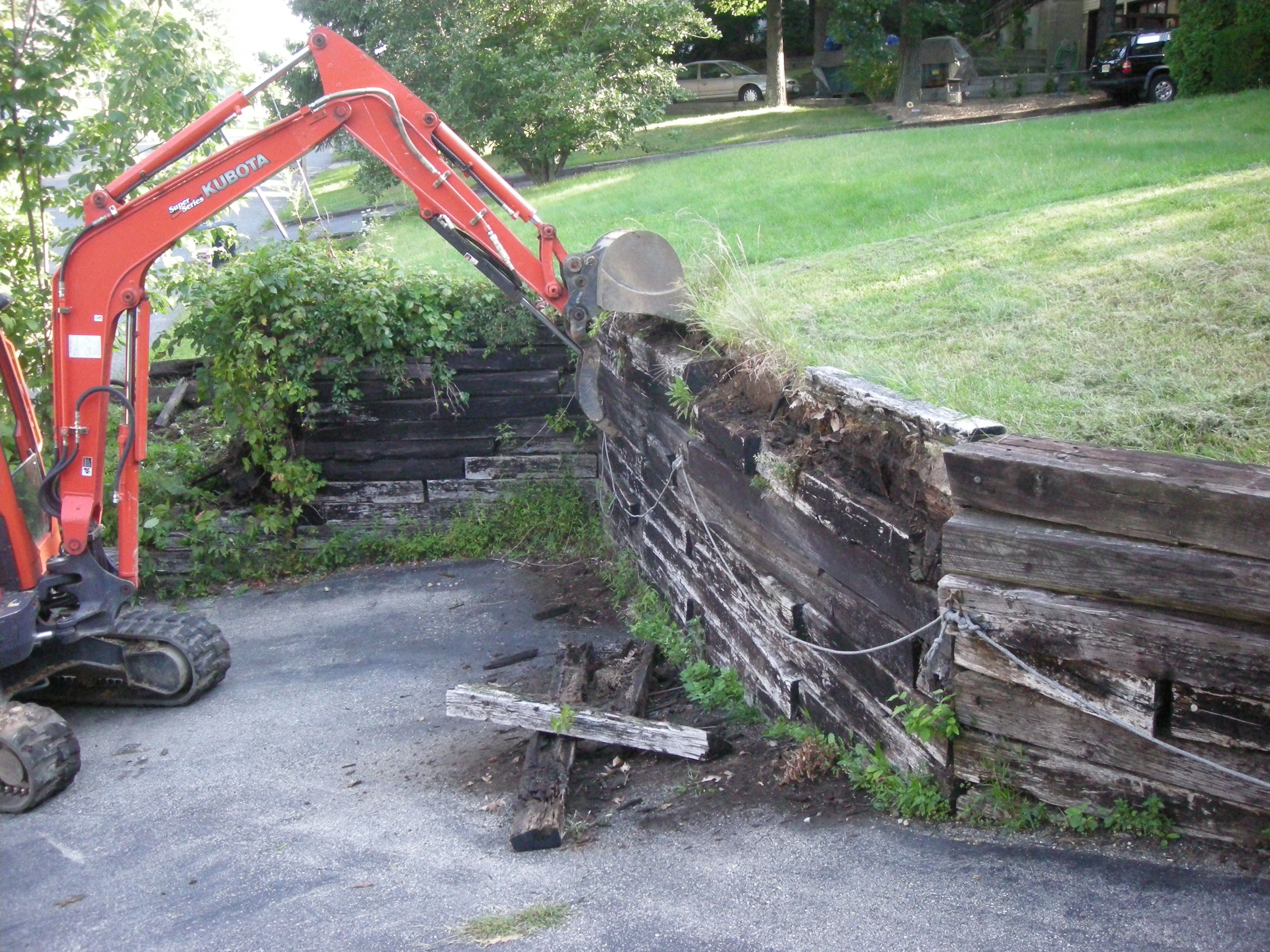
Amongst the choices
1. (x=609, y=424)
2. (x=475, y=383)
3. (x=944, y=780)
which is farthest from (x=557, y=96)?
(x=944, y=780)

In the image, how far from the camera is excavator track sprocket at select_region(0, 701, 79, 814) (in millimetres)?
5750

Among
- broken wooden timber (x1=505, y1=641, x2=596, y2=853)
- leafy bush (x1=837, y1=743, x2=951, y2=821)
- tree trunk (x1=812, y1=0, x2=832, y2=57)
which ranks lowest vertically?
broken wooden timber (x1=505, y1=641, x2=596, y2=853)

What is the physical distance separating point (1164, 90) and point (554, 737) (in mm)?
21929

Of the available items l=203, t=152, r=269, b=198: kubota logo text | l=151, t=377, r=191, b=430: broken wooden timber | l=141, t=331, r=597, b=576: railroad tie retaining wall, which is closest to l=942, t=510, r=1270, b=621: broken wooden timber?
l=203, t=152, r=269, b=198: kubota logo text

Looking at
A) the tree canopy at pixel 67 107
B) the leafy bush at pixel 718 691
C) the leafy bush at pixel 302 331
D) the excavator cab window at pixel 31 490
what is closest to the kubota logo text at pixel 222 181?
the excavator cab window at pixel 31 490

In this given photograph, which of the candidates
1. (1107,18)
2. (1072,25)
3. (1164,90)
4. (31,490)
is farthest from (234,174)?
(1072,25)

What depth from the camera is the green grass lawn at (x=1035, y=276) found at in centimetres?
439

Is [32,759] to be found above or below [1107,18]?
below

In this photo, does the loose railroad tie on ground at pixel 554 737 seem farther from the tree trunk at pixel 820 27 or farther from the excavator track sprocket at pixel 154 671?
the tree trunk at pixel 820 27

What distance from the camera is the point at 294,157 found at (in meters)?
6.86

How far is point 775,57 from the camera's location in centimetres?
3158

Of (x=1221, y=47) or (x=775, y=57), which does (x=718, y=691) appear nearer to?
(x=1221, y=47)

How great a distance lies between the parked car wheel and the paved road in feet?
66.2

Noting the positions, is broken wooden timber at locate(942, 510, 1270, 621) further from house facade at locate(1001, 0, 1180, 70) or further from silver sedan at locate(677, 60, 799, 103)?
silver sedan at locate(677, 60, 799, 103)
